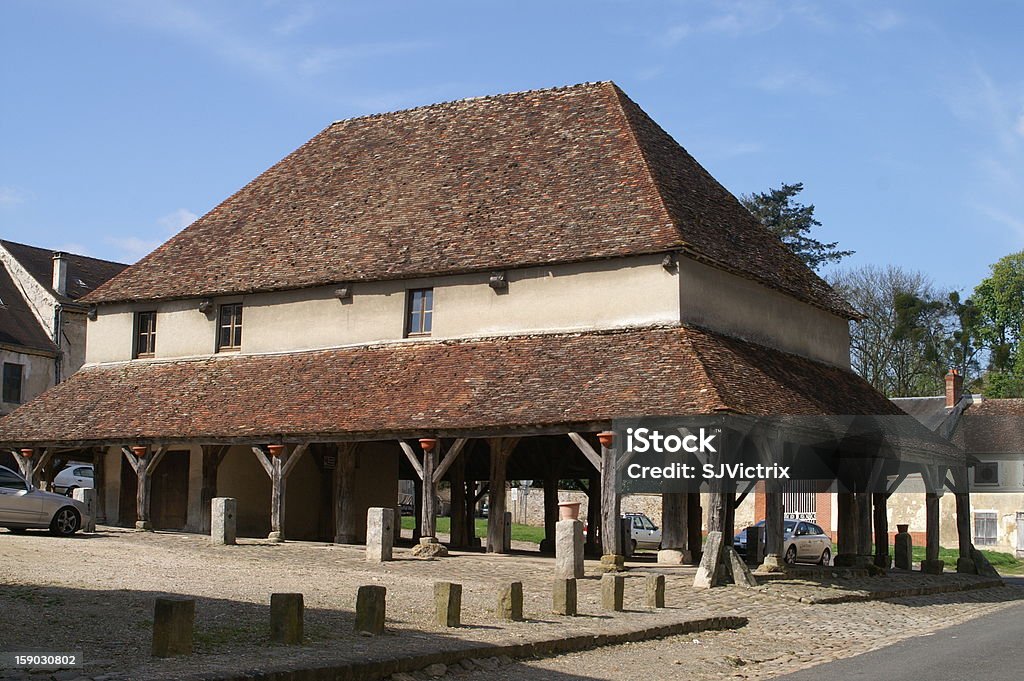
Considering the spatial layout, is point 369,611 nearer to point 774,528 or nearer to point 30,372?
point 774,528

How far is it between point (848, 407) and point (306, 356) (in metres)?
11.5

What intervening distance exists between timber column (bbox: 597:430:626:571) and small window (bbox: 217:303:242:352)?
1063 cm

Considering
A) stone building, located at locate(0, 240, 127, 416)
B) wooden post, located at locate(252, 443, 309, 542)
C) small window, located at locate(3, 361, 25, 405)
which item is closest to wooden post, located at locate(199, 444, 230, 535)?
wooden post, located at locate(252, 443, 309, 542)

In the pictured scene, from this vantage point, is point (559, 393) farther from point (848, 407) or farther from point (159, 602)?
point (159, 602)

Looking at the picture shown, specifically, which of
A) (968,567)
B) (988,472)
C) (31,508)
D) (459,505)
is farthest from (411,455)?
(988,472)

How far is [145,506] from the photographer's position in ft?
86.6

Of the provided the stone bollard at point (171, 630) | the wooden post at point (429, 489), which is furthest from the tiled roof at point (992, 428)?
the stone bollard at point (171, 630)

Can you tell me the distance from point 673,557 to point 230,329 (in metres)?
11.7

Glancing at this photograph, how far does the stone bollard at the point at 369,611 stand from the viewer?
1213cm

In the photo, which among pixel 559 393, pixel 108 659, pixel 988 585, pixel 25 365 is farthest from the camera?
pixel 25 365

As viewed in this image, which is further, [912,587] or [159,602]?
[912,587]

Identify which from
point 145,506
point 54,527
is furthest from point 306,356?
point 54,527

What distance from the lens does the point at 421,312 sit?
26.4 metres

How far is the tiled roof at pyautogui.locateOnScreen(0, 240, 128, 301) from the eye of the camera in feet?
154
